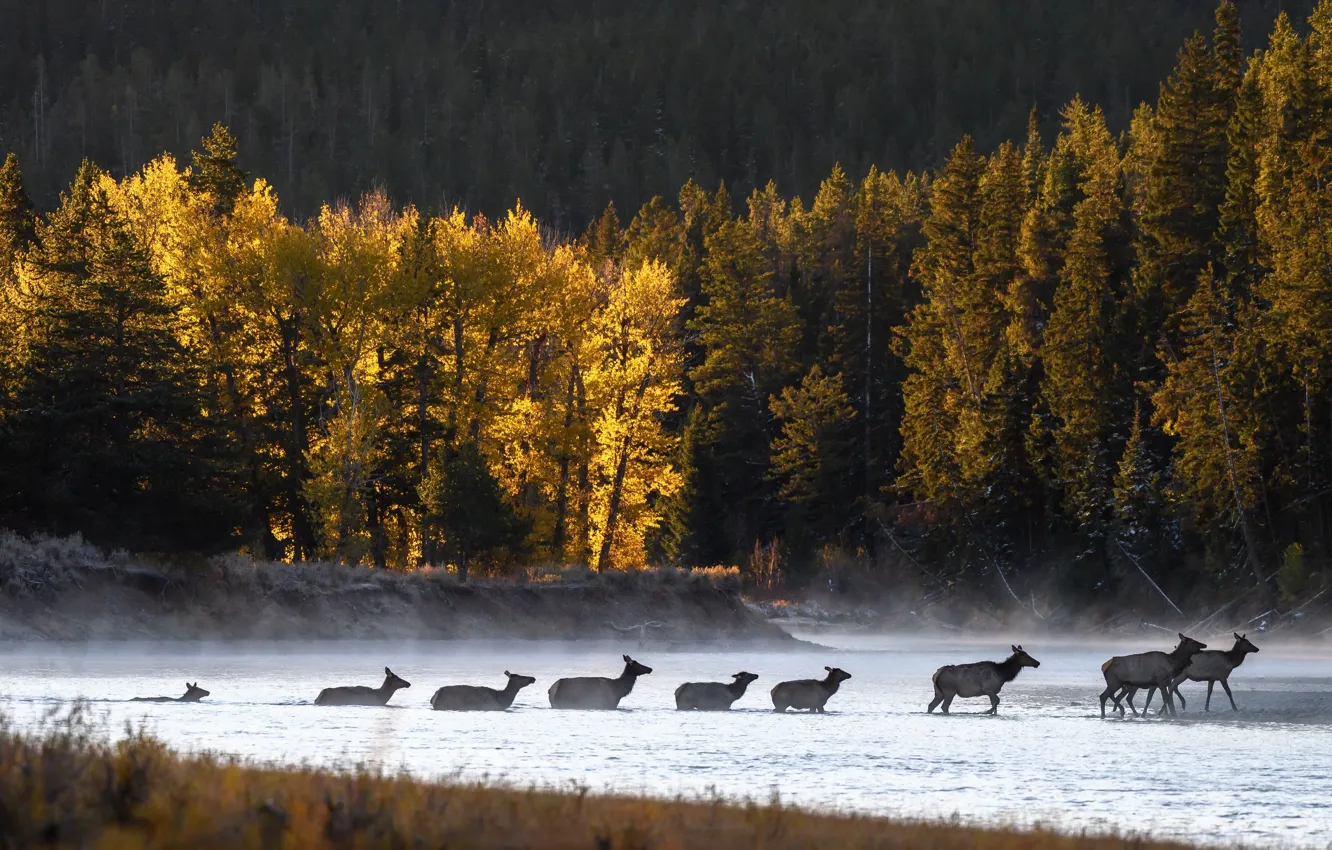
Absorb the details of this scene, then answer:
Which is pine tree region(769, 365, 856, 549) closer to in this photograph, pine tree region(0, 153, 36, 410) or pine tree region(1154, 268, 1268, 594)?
pine tree region(1154, 268, 1268, 594)

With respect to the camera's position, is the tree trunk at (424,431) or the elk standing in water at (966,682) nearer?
the elk standing in water at (966,682)

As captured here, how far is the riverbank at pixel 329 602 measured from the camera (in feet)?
137

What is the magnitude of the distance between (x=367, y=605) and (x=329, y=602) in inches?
47.7

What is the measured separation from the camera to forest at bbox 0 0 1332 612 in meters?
47.2

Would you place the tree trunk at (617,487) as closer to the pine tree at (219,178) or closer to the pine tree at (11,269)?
the pine tree at (219,178)

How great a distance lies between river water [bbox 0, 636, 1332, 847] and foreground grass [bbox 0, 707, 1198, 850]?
6.63 ft

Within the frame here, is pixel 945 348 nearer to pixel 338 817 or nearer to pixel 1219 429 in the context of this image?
pixel 1219 429

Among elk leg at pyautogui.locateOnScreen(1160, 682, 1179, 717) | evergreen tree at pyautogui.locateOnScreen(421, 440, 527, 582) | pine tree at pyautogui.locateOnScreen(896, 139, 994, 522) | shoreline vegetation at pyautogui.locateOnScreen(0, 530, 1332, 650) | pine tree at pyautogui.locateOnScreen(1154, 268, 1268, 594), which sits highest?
pine tree at pyautogui.locateOnScreen(896, 139, 994, 522)

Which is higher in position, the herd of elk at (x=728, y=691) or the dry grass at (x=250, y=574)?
the dry grass at (x=250, y=574)

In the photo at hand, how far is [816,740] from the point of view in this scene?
2202 centimetres

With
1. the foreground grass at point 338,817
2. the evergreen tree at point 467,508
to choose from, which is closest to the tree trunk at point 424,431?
the evergreen tree at point 467,508

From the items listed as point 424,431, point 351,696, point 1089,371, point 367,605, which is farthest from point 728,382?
point 351,696

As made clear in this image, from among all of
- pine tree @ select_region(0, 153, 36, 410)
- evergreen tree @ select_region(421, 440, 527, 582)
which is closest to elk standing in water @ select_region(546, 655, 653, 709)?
evergreen tree @ select_region(421, 440, 527, 582)

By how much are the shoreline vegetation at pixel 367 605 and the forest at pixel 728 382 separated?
4.05 ft
